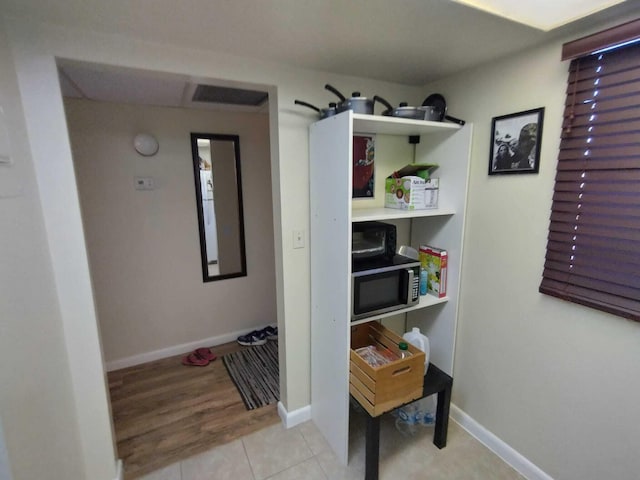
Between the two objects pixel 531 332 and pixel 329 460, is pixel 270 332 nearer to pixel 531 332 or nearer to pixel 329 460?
pixel 329 460

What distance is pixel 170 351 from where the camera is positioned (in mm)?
2719

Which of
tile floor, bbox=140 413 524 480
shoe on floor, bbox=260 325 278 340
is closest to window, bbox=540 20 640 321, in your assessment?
tile floor, bbox=140 413 524 480

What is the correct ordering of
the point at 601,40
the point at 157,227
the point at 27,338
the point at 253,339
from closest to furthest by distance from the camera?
the point at 27,338 < the point at 601,40 < the point at 157,227 < the point at 253,339

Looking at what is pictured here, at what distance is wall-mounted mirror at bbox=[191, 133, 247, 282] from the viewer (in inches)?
102

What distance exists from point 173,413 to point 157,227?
1390mm

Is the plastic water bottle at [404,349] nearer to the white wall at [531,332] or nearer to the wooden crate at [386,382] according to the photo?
the wooden crate at [386,382]

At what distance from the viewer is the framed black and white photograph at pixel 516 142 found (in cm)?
141

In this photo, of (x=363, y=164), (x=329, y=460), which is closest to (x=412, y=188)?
(x=363, y=164)

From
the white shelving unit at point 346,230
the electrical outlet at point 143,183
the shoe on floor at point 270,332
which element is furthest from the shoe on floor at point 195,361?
the electrical outlet at point 143,183

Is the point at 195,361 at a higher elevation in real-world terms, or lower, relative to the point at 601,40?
lower

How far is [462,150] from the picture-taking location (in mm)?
1703

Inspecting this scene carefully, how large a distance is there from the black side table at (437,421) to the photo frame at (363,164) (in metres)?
1.13

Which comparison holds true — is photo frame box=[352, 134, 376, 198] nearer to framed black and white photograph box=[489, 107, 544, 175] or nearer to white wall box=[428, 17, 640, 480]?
white wall box=[428, 17, 640, 480]

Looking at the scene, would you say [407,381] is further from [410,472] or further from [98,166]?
[98,166]
